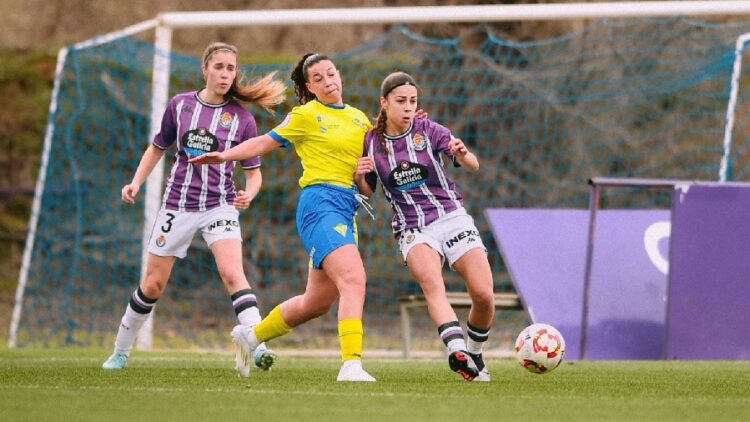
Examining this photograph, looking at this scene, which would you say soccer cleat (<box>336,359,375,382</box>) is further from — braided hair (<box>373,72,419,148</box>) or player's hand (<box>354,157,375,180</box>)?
braided hair (<box>373,72,419,148</box>)

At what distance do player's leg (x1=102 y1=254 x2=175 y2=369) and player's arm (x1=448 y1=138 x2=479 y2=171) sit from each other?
199cm

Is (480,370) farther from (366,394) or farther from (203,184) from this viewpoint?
(203,184)

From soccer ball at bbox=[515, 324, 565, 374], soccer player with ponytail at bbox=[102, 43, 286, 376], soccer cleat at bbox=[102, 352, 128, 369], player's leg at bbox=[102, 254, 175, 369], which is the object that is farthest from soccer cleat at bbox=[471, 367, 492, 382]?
soccer cleat at bbox=[102, 352, 128, 369]

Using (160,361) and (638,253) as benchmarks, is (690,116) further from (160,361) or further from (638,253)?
(160,361)

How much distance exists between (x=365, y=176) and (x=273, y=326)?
39.2 inches

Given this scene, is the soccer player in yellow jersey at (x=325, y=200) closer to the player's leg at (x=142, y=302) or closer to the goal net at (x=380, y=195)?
the player's leg at (x=142, y=302)

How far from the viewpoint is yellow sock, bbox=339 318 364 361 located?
7.41m

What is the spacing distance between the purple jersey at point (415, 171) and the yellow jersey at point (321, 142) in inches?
5.4

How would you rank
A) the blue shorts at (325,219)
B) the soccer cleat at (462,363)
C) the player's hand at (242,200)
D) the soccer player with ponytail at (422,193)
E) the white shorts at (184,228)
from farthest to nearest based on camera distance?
the white shorts at (184,228) < the player's hand at (242,200) < the soccer player with ponytail at (422,193) < the blue shorts at (325,219) < the soccer cleat at (462,363)

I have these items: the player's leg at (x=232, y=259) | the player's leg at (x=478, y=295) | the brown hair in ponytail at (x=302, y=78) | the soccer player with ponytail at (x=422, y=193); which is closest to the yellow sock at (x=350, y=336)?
the soccer player with ponytail at (x=422, y=193)

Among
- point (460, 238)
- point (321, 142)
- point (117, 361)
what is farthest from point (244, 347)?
point (460, 238)

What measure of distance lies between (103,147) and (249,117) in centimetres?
639

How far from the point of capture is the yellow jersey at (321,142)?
778 centimetres

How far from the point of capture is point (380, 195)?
1570cm
